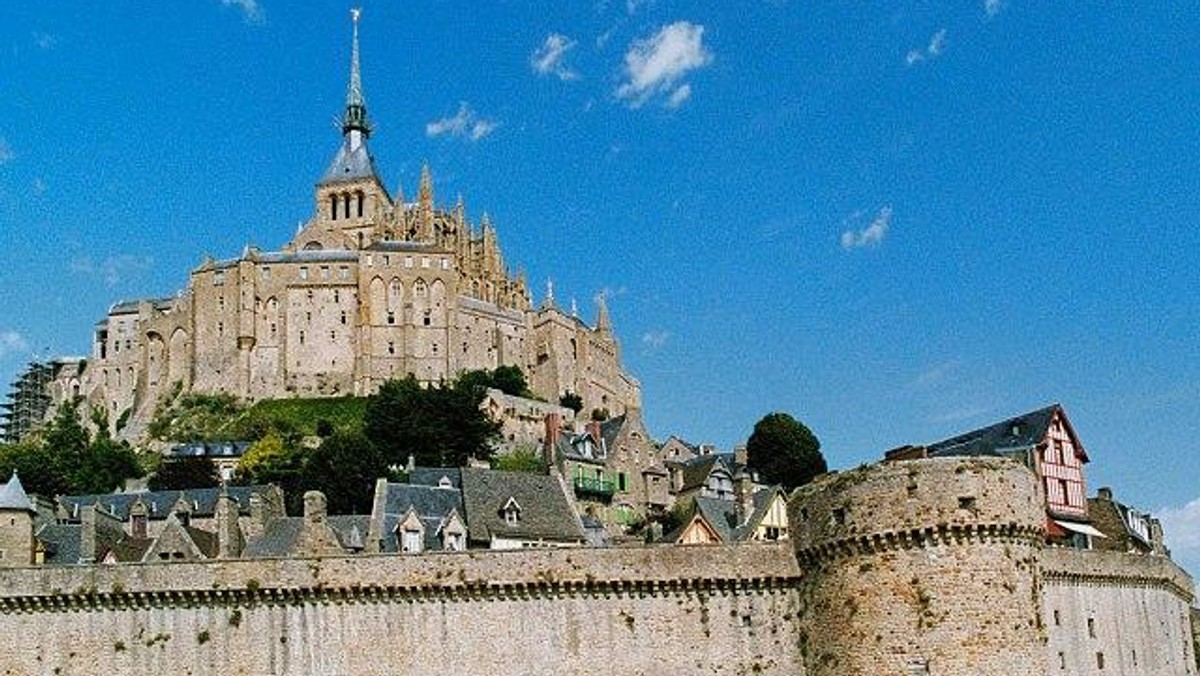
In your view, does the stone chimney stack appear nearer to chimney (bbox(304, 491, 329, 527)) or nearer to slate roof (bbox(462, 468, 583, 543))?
slate roof (bbox(462, 468, 583, 543))

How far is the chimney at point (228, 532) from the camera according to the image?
53031mm

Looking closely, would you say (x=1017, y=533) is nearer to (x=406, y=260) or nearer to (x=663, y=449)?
(x=663, y=449)

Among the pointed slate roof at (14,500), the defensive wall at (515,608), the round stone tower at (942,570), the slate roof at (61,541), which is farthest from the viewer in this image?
the slate roof at (61,541)

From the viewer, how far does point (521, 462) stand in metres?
89.9

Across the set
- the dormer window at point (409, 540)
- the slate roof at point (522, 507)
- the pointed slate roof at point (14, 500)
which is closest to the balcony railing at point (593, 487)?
the slate roof at point (522, 507)

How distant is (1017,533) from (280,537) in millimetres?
29622

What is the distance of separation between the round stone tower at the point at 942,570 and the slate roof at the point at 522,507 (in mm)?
20609

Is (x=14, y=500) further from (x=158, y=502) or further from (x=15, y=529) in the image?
(x=158, y=502)

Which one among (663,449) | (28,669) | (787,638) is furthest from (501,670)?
(663,449)

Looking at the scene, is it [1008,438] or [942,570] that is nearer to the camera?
[942,570]

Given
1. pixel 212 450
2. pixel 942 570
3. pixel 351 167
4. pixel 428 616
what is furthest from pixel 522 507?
pixel 351 167

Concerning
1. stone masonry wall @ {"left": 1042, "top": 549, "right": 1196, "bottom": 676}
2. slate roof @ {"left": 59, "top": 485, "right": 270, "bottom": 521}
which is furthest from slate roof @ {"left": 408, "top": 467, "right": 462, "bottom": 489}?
stone masonry wall @ {"left": 1042, "top": 549, "right": 1196, "bottom": 676}

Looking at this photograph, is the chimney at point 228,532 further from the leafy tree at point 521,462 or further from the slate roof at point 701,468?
the slate roof at point 701,468

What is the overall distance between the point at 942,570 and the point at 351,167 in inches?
4583
